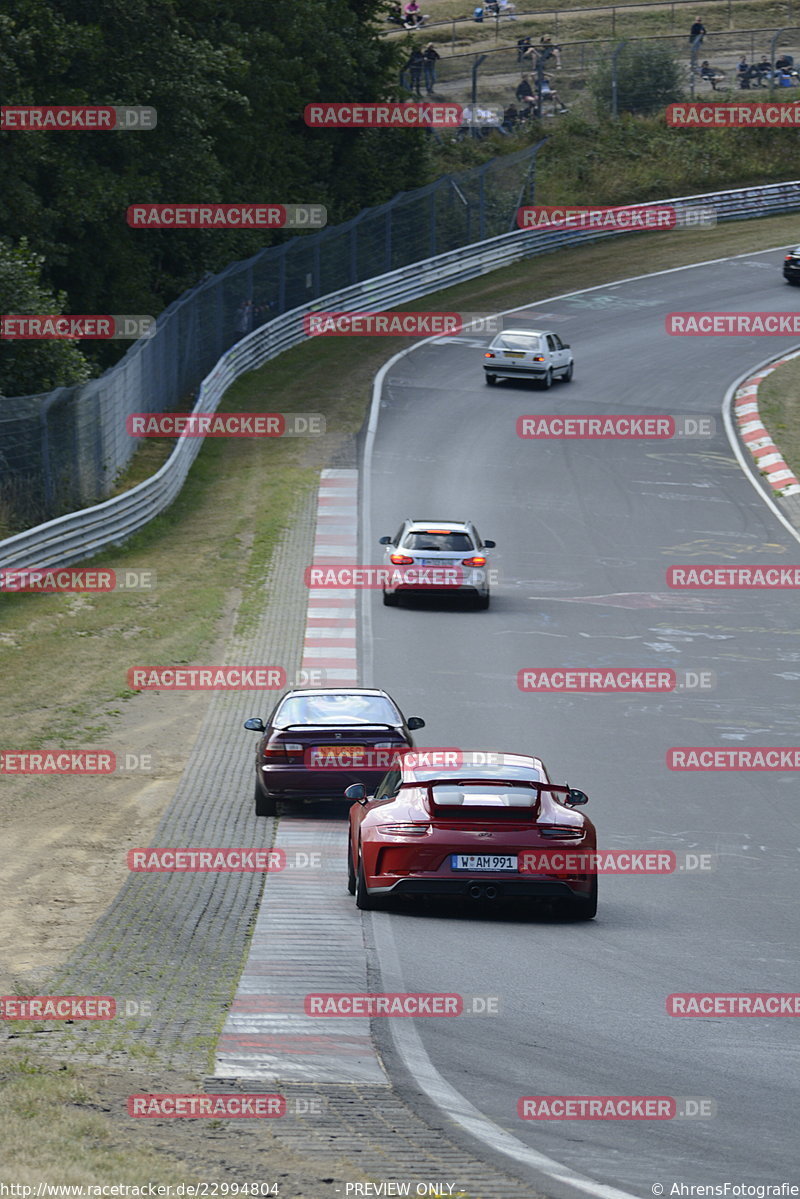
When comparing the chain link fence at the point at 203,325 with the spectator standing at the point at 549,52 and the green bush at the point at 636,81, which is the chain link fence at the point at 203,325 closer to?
the green bush at the point at 636,81

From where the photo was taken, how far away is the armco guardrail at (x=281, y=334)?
2764 centimetres

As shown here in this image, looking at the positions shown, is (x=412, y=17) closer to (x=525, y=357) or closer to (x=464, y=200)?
(x=464, y=200)

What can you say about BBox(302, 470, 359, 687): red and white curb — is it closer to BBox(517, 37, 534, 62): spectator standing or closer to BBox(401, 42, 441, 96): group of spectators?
BBox(401, 42, 441, 96): group of spectators

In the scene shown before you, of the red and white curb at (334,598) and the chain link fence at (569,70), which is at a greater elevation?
the chain link fence at (569,70)

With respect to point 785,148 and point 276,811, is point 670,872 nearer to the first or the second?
point 276,811

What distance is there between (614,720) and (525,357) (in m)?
25.3

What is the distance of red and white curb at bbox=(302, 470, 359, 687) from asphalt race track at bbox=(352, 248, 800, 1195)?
39 centimetres

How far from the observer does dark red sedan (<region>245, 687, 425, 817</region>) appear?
15.2 meters

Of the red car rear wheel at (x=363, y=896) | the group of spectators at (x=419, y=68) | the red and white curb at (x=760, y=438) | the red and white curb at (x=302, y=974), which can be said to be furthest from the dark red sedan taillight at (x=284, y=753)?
the group of spectators at (x=419, y=68)

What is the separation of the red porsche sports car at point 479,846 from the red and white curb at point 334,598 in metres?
9.27

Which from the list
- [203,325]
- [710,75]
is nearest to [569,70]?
[710,75]

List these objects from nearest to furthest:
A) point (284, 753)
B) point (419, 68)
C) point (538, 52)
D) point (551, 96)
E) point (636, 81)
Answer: point (284, 753) → point (419, 68) → point (551, 96) → point (636, 81) → point (538, 52)

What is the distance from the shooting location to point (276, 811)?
15602 millimetres

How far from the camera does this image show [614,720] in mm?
19750
